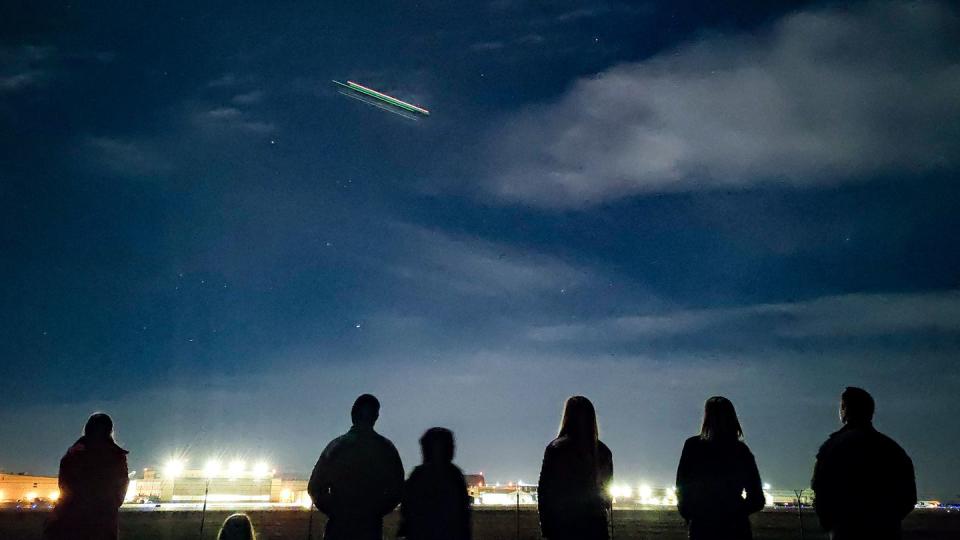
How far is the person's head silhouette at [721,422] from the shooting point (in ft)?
16.8

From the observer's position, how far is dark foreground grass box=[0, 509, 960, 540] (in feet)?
63.1

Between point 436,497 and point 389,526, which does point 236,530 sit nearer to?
point 436,497

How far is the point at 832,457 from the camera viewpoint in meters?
5.03

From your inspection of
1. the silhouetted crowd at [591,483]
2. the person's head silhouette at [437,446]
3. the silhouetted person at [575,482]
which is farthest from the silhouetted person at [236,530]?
the silhouetted person at [575,482]

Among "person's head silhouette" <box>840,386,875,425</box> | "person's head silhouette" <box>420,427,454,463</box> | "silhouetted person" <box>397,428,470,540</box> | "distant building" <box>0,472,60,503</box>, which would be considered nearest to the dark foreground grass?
"silhouetted person" <box>397,428,470,540</box>

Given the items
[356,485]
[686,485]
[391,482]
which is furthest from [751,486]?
[356,485]

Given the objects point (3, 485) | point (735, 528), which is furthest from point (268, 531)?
point (3, 485)

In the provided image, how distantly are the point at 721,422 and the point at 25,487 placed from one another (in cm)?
8931

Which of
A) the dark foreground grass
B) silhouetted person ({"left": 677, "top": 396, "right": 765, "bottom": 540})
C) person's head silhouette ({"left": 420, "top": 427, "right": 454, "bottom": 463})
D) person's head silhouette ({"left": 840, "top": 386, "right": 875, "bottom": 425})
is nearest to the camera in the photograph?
silhouetted person ({"left": 677, "top": 396, "right": 765, "bottom": 540})

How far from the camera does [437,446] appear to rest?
18.3 feet

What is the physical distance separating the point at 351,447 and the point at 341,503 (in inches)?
19.6

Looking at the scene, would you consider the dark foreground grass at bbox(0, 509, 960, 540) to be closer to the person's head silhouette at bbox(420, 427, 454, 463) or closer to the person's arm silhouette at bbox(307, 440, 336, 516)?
the person's arm silhouette at bbox(307, 440, 336, 516)

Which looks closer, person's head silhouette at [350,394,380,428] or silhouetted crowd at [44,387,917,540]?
silhouetted crowd at [44,387,917,540]

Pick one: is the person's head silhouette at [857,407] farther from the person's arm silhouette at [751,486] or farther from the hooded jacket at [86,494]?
the hooded jacket at [86,494]
